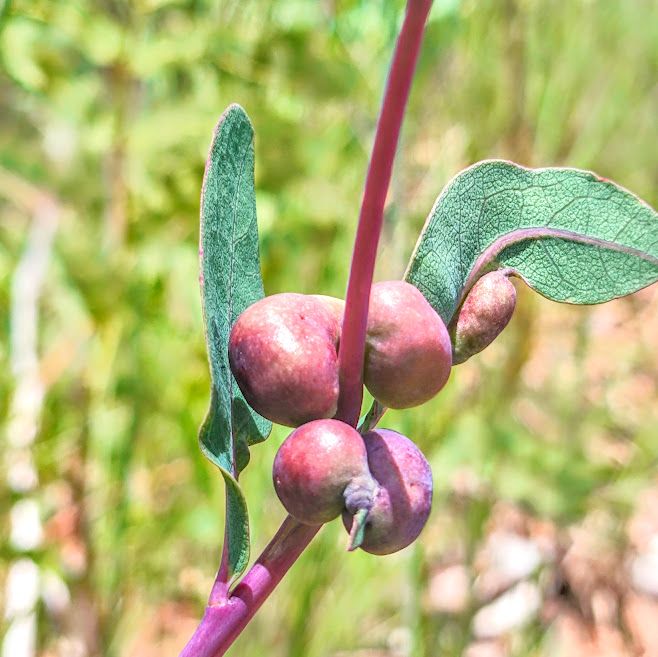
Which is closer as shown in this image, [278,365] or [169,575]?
[278,365]

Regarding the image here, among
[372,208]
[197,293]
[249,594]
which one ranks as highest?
[372,208]

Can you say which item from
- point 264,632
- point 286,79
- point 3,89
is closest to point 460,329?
point 264,632

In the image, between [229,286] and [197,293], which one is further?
[197,293]

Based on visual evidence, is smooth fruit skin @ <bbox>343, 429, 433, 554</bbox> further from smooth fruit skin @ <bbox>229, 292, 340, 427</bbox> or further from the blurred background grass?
the blurred background grass

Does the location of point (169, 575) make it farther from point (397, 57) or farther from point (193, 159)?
point (397, 57)

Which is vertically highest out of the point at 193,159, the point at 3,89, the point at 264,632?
the point at 193,159

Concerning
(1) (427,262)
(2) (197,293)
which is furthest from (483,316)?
(2) (197,293)

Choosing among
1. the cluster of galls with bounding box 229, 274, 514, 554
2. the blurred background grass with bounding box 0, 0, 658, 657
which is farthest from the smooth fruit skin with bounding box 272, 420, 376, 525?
the blurred background grass with bounding box 0, 0, 658, 657

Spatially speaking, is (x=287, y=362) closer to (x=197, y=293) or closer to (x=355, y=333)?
(x=355, y=333)

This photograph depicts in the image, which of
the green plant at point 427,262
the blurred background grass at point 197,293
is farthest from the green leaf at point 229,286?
the blurred background grass at point 197,293
